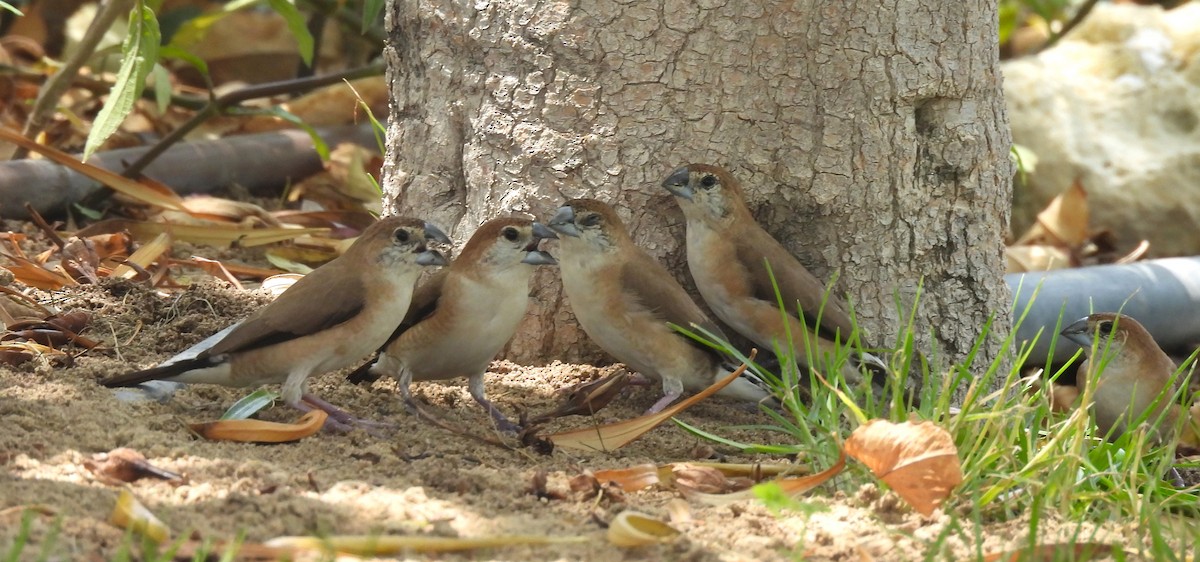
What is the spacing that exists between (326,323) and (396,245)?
1.20 feet

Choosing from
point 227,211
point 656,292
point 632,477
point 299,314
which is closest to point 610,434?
point 632,477

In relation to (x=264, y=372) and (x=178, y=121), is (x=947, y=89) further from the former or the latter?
(x=178, y=121)

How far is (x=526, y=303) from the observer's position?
4832mm

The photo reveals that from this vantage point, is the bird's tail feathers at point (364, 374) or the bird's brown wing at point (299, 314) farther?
the bird's tail feathers at point (364, 374)

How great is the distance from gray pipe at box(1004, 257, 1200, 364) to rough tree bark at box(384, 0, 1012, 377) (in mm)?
1132

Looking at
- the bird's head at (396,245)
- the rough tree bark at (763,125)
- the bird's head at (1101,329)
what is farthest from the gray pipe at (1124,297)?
the bird's head at (396,245)

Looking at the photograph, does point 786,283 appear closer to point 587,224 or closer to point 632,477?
point 587,224

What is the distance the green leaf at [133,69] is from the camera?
5.16m

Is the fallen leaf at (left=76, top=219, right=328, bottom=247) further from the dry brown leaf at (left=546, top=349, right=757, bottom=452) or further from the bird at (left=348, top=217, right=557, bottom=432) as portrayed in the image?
the dry brown leaf at (left=546, top=349, right=757, bottom=452)

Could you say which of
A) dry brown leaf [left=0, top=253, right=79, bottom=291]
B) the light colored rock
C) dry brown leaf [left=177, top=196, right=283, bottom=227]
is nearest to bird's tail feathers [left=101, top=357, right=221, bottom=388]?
dry brown leaf [left=0, top=253, right=79, bottom=291]

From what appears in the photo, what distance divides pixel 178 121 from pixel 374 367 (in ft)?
12.4

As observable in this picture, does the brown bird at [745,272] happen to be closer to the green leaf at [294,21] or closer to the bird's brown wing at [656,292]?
the bird's brown wing at [656,292]

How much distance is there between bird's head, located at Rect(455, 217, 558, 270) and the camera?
4648 millimetres

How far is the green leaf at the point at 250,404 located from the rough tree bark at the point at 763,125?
3.54 feet
